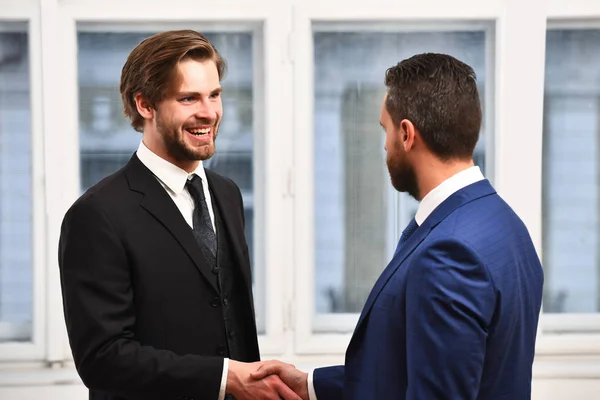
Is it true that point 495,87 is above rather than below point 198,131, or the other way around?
above

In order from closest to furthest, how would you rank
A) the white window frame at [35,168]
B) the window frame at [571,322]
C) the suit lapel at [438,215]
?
the suit lapel at [438,215]
the white window frame at [35,168]
the window frame at [571,322]

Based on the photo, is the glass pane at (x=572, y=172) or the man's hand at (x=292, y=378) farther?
the glass pane at (x=572, y=172)

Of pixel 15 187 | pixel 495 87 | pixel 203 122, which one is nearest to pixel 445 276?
pixel 203 122

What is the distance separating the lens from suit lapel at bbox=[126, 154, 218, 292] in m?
1.93

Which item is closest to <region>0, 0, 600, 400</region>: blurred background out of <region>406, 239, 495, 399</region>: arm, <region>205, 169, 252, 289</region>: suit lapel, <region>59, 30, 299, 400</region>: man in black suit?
<region>205, 169, 252, 289</region>: suit lapel

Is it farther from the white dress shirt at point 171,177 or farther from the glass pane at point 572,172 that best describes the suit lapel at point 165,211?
the glass pane at point 572,172

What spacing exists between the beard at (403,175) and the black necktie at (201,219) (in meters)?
0.55

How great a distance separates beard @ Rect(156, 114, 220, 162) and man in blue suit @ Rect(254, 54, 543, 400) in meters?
0.52

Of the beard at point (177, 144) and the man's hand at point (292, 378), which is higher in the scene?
the beard at point (177, 144)

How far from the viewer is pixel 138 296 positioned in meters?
1.89

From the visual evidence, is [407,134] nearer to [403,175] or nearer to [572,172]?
[403,175]

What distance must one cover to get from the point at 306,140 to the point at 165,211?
1.10m

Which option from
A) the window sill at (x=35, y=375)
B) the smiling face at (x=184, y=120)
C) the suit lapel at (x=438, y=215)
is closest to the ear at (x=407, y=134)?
the suit lapel at (x=438, y=215)

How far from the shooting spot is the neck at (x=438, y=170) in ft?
5.21
